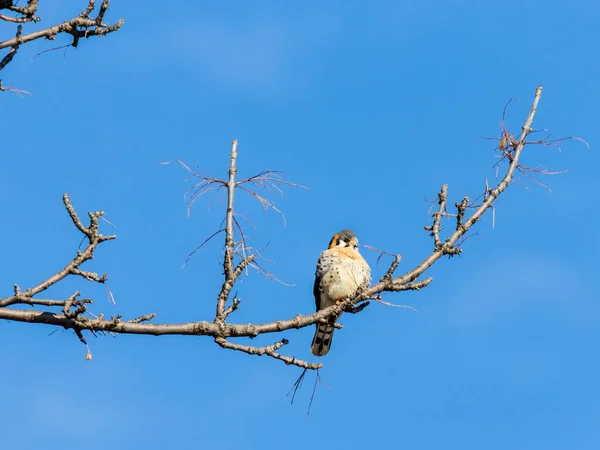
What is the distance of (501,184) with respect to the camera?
5367 millimetres

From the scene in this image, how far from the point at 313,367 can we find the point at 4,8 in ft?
9.58

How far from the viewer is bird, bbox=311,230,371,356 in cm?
882

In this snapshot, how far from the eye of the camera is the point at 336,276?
913 cm

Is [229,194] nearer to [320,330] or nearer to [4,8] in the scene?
[4,8]

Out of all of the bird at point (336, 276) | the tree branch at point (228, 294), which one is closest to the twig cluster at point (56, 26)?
the tree branch at point (228, 294)

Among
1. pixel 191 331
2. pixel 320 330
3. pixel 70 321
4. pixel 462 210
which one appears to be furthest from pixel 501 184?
pixel 320 330

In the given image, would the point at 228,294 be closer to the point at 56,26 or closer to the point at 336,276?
the point at 56,26

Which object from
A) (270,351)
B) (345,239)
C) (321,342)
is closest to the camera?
(270,351)

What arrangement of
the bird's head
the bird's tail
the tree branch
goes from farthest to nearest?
the bird's head < the bird's tail < the tree branch

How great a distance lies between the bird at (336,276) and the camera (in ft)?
28.9

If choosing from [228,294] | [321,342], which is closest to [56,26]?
[228,294]

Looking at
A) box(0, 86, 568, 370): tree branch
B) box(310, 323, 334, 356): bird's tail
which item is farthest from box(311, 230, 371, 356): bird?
box(0, 86, 568, 370): tree branch

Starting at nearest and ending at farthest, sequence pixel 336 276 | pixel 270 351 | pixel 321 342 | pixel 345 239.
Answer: pixel 270 351 < pixel 321 342 < pixel 336 276 < pixel 345 239

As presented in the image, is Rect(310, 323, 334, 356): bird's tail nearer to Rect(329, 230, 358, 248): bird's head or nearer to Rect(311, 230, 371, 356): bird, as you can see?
Rect(311, 230, 371, 356): bird
